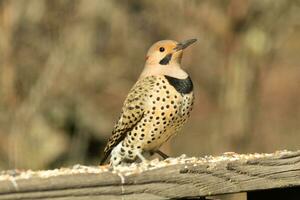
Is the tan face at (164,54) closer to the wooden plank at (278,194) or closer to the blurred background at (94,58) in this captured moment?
the wooden plank at (278,194)

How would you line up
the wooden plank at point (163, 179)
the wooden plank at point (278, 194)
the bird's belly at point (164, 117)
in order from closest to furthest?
the wooden plank at point (163, 179), the wooden plank at point (278, 194), the bird's belly at point (164, 117)

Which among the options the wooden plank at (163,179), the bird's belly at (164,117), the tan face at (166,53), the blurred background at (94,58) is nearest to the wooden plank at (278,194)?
the wooden plank at (163,179)

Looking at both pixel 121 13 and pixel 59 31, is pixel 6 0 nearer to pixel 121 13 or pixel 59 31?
pixel 59 31

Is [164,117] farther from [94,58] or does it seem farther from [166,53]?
[94,58]

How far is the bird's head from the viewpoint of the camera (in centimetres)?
591

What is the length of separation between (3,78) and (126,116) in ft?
10.1

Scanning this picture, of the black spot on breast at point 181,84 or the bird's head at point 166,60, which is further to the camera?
the bird's head at point 166,60

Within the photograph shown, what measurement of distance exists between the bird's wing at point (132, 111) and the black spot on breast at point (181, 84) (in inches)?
4.5

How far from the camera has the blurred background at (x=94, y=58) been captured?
8711 millimetres

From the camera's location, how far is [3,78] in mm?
8609

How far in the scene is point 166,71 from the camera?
19.4 feet

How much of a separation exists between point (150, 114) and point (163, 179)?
229 cm

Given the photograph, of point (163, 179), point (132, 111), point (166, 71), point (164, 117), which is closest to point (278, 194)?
point (163, 179)

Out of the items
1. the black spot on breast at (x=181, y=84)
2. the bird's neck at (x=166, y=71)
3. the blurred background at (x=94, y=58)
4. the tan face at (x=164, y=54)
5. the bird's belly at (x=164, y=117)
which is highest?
the blurred background at (x=94, y=58)
